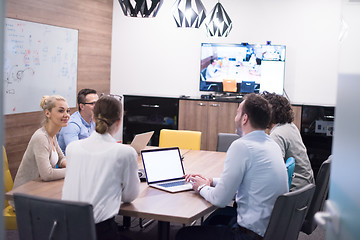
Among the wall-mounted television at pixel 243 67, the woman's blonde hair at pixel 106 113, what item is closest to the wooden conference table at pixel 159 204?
the woman's blonde hair at pixel 106 113

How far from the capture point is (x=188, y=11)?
415cm

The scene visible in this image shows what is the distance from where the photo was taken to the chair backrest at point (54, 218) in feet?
8.27

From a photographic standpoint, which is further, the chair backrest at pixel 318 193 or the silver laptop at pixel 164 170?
the chair backrest at pixel 318 193

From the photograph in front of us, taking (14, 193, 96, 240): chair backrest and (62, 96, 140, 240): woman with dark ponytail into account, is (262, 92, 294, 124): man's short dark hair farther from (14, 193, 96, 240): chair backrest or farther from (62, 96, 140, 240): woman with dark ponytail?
(14, 193, 96, 240): chair backrest

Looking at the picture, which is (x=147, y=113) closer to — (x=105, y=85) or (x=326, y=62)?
(x=105, y=85)

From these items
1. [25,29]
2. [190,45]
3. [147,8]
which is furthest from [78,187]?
[190,45]

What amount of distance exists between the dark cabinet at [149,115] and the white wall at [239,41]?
55 centimetres

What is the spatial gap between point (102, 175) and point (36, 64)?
3891 millimetres

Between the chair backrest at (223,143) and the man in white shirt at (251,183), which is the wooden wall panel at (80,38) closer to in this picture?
the chair backrest at (223,143)

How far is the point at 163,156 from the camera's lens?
3.62 meters

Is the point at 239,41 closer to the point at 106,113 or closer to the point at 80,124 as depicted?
the point at 80,124

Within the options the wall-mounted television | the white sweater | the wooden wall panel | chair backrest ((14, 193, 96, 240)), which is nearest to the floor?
the wooden wall panel

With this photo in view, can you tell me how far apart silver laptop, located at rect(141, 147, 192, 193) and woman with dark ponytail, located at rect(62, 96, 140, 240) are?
1.77 ft

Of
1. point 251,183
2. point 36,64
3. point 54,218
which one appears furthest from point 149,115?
point 54,218
